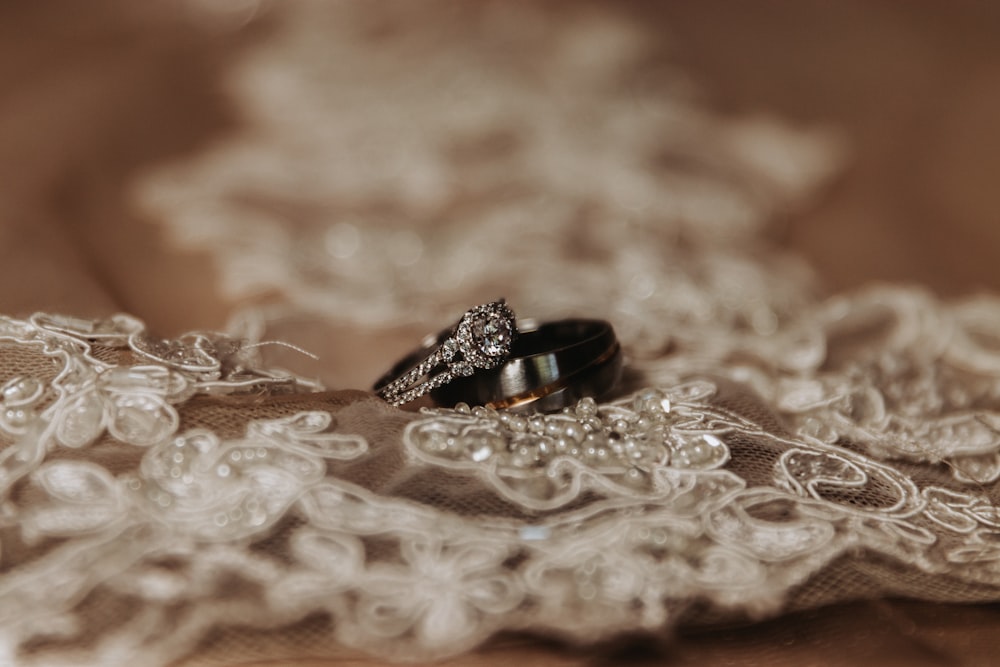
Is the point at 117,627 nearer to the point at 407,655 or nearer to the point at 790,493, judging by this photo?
the point at 407,655

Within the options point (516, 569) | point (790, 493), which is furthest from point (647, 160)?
point (516, 569)

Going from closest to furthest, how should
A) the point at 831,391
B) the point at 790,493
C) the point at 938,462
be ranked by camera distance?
the point at 790,493, the point at 938,462, the point at 831,391

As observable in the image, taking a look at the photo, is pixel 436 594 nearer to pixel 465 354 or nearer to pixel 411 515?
pixel 411 515

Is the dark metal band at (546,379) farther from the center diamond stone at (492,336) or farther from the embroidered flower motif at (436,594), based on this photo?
the embroidered flower motif at (436,594)

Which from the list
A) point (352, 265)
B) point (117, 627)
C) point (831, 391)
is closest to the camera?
point (117, 627)

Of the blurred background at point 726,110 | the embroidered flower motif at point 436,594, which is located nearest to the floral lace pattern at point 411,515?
the embroidered flower motif at point 436,594

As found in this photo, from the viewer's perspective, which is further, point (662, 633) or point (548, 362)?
point (548, 362)

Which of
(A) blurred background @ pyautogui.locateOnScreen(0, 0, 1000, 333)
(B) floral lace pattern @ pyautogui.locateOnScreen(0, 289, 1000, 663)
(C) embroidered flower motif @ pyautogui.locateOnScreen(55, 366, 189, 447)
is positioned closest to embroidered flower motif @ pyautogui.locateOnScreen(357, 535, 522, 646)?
(B) floral lace pattern @ pyautogui.locateOnScreen(0, 289, 1000, 663)
